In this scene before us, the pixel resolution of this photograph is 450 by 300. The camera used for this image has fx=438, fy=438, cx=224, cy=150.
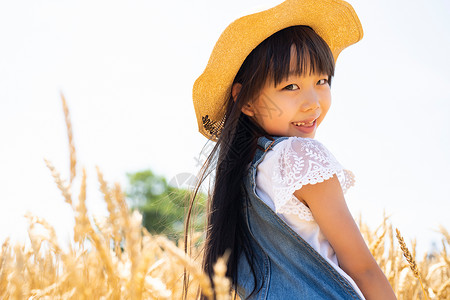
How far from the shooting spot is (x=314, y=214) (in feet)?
4.29

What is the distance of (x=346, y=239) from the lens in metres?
1.28

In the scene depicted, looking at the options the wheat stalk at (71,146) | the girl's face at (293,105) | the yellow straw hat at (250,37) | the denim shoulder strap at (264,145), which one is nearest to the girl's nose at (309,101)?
the girl's face at (293,105)

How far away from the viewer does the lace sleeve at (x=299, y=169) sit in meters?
1.29

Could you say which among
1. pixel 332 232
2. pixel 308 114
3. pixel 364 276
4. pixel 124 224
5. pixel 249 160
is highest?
pixel 124 224

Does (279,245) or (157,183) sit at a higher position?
(279,245)

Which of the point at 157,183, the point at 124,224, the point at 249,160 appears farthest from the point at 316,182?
the point at 157,183

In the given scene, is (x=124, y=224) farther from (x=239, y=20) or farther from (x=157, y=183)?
(x=157, y=183)

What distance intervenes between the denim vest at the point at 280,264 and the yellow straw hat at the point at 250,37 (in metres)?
0.39

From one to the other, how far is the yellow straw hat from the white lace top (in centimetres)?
48

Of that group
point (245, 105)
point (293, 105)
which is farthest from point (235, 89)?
point (293, 105)

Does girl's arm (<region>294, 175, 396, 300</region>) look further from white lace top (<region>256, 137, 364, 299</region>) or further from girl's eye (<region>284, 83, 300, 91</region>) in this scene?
girl's eye (<region>284, 83, 300, 91</region>)

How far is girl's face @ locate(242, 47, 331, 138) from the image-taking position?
1566mm

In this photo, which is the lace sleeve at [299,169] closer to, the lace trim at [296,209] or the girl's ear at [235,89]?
the lace trim at [296,209]

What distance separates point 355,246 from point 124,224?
901 mm
